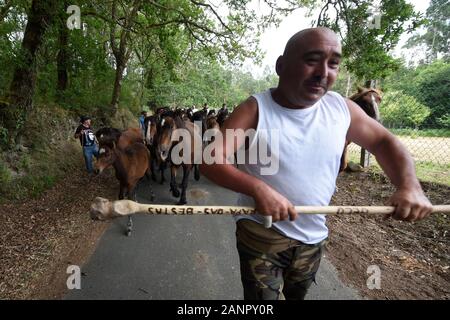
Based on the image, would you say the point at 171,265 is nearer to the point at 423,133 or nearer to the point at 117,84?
the point at 423,133

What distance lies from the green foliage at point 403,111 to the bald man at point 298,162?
23.5 feet

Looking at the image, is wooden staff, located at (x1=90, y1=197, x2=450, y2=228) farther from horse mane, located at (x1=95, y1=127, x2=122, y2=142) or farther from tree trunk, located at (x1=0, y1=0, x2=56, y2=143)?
tree trunk, located at (x1=0, y1=0, x2=56, y2=143)

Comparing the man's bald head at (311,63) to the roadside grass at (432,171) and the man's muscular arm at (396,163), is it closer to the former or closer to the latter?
the man's muscular arm at (396,163)

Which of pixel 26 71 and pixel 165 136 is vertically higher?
pixel 26 71

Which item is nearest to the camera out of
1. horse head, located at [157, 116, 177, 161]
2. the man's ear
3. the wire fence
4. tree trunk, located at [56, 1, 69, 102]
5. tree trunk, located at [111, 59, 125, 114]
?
the man's ear

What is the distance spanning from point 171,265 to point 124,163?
2.17 metres

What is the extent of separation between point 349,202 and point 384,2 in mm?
4081

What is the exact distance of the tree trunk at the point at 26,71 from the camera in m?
5.65

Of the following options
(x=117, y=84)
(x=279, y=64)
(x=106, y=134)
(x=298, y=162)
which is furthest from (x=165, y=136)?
(x=117, y=84)

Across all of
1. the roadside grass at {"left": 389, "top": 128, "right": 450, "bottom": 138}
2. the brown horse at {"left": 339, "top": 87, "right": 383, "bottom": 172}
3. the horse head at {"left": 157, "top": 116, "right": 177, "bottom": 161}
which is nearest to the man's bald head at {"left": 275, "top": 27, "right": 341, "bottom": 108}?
the brown horse at {"left": 339, "top": 87, "right": 383, "bottom": 172}

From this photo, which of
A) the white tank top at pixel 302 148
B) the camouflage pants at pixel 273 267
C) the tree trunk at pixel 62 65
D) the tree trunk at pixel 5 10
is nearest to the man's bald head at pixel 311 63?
the white tank top at pixel 302 148

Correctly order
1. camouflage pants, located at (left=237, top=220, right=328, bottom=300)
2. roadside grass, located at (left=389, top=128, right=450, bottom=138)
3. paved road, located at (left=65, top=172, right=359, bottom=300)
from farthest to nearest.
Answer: roadside grass, located at (left=389, top=128, right=450, bottom=138) < paved road, located at (left=65, top=172, right=359, bottom=300) < camouflage pants, located at (left=237, top=220, right=328, bottom=300)

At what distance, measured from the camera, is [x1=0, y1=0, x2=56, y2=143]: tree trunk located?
5.65 m

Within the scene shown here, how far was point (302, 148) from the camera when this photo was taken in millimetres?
1496
